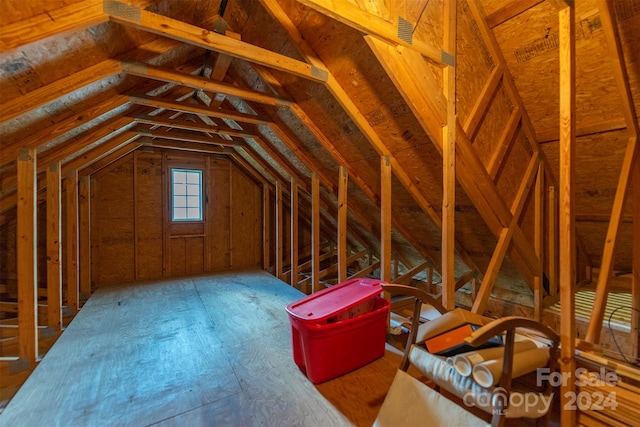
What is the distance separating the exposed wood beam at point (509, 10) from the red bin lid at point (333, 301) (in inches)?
78.1

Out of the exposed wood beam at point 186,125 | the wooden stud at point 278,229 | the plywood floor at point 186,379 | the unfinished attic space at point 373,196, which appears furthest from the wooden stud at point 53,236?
the wooden stud at point 278,229

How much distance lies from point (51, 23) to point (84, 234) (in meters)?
3.85

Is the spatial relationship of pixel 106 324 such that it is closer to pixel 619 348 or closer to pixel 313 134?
pixel 313 134

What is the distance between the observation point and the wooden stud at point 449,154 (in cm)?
190

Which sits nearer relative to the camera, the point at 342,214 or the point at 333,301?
the point at 333,301

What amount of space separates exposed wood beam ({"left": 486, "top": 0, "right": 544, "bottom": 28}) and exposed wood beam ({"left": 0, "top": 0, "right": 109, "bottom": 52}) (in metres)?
2.33

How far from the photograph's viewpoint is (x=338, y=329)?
186 cm

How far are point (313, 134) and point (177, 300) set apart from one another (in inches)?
111

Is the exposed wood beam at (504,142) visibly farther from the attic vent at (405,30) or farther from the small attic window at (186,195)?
the small attic window at (186,195)

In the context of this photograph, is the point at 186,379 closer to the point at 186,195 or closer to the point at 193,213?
the point at 193,213

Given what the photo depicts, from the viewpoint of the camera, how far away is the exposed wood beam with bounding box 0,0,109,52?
119 centimetres

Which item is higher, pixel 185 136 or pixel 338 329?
pixel 185 136

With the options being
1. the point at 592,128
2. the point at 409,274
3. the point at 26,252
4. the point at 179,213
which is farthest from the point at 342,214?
the point at 179,213

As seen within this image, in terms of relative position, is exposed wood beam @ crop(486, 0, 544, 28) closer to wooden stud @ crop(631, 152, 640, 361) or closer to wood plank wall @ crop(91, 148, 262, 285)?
wooden stud @ crop(631, 152, 640, 361)
